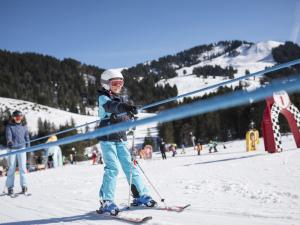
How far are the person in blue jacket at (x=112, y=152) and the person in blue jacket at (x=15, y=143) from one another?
141 inches

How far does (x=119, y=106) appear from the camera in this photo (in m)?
3.75

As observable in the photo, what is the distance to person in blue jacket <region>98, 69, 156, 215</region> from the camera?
4094mm

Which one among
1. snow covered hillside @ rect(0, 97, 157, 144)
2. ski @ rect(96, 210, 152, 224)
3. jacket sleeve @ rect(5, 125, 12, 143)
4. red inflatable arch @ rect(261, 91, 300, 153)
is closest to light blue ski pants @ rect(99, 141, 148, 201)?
ski @ rect(96, 210, 152, 224)

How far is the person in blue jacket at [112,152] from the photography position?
4.09m

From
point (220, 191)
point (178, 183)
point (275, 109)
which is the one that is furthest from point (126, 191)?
point (275, 109)

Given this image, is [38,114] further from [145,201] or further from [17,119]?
[145,201]

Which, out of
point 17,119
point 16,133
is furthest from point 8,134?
point 17,119

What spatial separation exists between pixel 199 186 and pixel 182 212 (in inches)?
72.1

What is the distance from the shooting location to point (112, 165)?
165 inches

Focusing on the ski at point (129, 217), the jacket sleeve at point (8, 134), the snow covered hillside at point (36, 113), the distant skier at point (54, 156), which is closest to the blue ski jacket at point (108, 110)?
the ski at point (129, 217)

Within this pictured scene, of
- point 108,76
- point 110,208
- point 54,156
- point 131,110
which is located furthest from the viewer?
point 54,156

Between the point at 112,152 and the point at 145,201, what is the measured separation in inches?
30.8

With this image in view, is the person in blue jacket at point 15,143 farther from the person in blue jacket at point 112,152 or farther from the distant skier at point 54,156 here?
the distant skier at point 54,156

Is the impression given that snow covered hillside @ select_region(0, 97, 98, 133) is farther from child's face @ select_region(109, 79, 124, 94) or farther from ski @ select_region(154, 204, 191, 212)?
ski @ select_region(154, 204, 191, 212)
